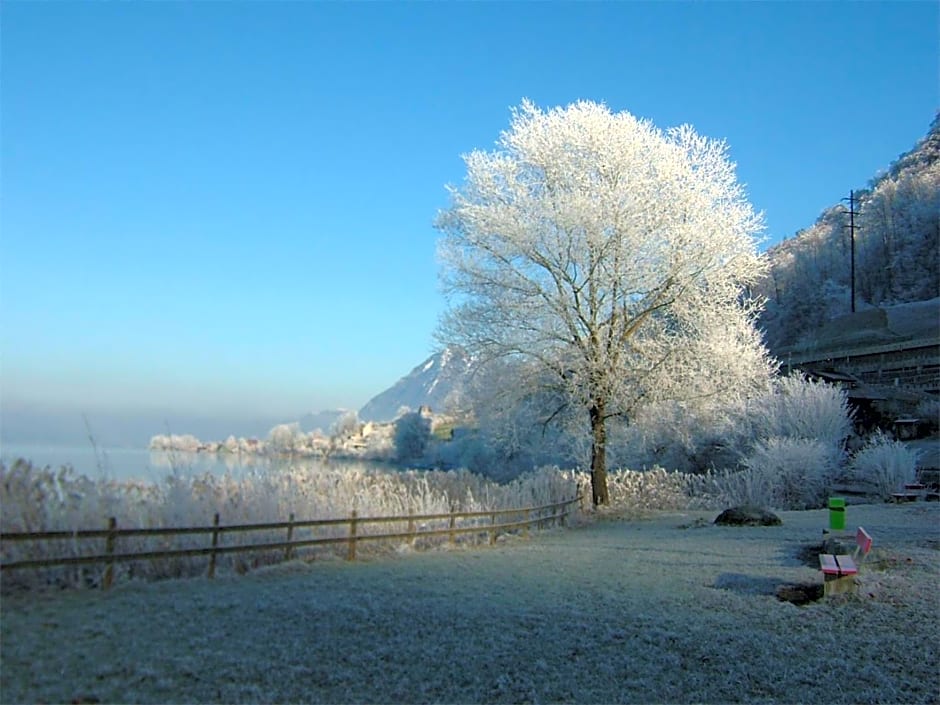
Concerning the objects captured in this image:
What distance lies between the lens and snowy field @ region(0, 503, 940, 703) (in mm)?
4586

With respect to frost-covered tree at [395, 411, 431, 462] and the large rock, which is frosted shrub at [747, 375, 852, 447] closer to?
the large rock

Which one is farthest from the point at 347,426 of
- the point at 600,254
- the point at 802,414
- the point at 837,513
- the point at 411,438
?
the point at 837,513

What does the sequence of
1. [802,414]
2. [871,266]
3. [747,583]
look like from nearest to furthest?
[747,583] → [802,414] → [871,266]

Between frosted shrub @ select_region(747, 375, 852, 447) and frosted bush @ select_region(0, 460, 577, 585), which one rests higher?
frosted shrub @ select_region(747, 375, 852, 447)

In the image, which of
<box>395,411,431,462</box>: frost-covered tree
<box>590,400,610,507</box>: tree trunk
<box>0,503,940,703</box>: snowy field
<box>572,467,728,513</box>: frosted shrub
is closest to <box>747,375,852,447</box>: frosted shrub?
<box>572,467,728,513</box>: frosted shrub

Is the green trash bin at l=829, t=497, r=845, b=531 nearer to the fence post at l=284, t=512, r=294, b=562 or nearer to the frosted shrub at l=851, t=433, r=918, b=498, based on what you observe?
the fence post at l=284, t=512, r=294, b=562

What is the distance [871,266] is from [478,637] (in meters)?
83.5

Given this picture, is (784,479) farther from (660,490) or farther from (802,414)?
(802,414)

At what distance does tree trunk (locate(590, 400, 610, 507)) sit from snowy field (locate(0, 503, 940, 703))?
29.7ft

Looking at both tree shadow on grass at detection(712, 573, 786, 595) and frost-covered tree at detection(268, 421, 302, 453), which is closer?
tree shadow on grass at detection(712, 573, 786, 595)

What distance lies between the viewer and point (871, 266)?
7694 cm

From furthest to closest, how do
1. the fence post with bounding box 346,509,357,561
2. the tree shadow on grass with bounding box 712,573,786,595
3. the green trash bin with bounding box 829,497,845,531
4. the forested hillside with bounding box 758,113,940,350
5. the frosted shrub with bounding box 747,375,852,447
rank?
the forested hillside with bounding box 758,113,940,350
the frosted shrub with bounding box 747,375,852,447
the green trash bin with bounding box 829,497,845,531
the fence post with bounding box 346,509,357,561
the tree shadow on grass with bounding box 712,573,786,595

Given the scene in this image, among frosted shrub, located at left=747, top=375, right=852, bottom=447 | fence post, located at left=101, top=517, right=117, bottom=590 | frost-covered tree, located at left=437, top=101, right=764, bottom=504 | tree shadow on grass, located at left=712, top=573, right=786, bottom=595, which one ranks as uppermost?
frost-covered tree, located at left=437, top=101, right=764, bottom=504

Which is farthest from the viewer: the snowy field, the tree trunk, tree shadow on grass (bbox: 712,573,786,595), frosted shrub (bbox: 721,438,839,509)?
frosted shrub (bbox: 721,438,839,509)
